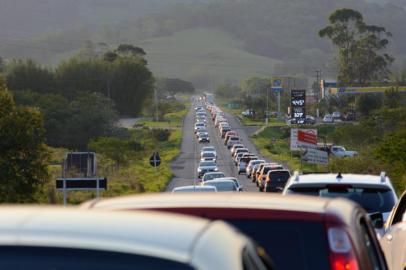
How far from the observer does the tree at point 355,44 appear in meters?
126

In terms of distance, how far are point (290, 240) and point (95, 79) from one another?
125624 mm

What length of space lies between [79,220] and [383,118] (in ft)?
272

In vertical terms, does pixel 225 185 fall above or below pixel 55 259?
below

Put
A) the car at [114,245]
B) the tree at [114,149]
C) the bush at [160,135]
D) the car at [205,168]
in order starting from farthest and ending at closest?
the bush at [160,135] < the tree at [114,149] < the car at [205,168] < the car at [114,245]

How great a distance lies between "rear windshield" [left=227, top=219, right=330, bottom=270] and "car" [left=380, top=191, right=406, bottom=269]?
468cm

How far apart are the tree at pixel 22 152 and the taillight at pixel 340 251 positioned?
1475 inches

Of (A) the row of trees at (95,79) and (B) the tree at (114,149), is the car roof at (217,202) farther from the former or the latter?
(A) the row of trees at (95,79)

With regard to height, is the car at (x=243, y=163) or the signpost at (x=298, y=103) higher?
the signpost at (x=298, y=103)

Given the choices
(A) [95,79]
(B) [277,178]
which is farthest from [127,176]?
(A) [95,79]

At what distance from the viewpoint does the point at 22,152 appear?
45.8m

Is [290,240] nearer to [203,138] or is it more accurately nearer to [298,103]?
[298,103]

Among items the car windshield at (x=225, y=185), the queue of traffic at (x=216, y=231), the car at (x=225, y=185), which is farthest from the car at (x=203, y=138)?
the queue of traffic at (x=216, y=231)

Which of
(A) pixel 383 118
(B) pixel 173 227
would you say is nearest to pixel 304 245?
(B) pixel 173 227

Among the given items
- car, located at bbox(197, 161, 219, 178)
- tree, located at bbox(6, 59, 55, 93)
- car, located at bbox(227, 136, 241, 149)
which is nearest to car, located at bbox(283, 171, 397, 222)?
car, located at bbox(197, 161, 219, 178)
